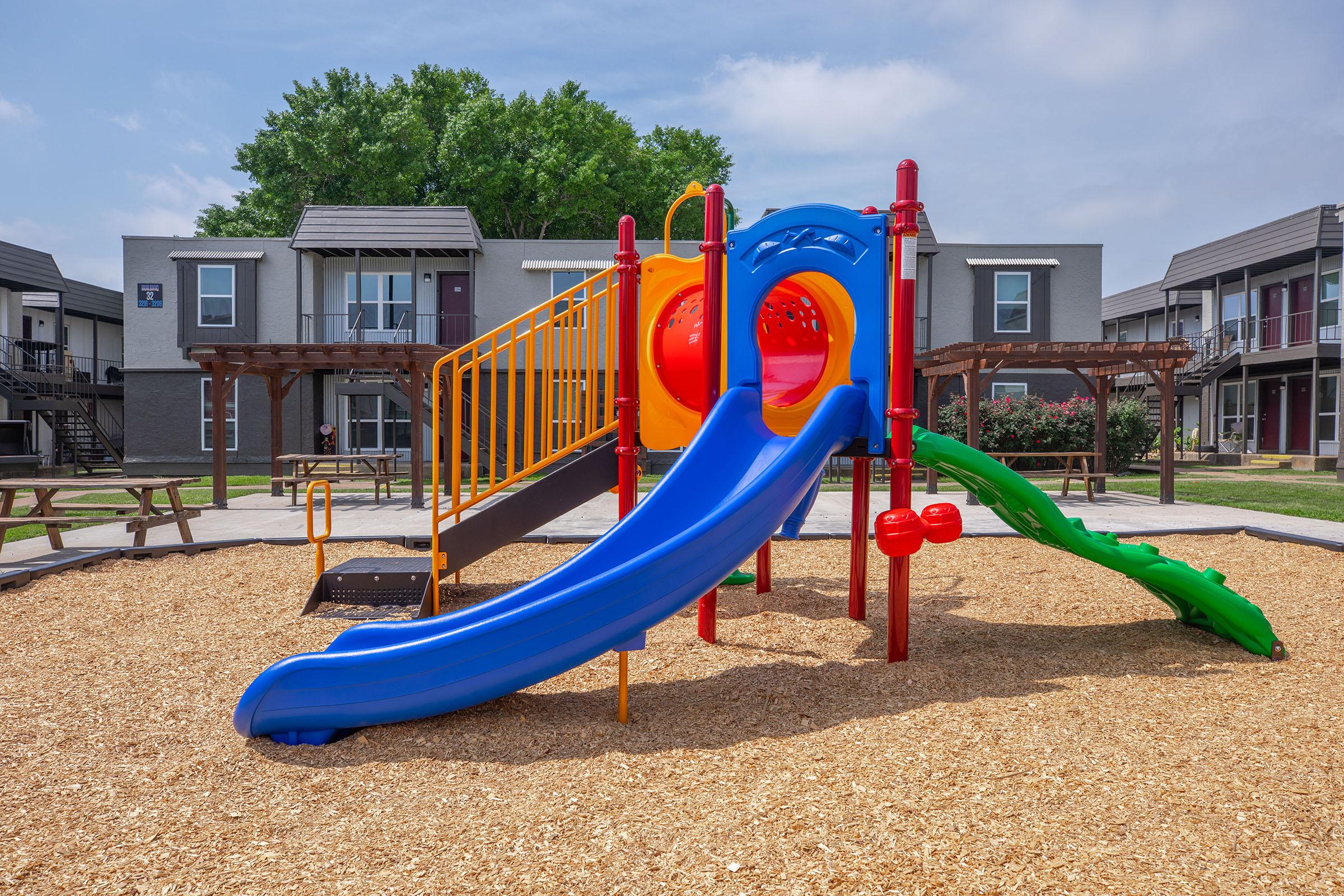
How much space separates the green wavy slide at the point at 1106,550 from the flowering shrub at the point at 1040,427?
15.1 meters

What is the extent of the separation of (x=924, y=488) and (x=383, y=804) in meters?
16.0

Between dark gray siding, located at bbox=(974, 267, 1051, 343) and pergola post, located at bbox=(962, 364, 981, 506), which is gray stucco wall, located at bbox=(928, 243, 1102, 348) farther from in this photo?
pergola post, located at bbox=(962, 364, 981, 506)

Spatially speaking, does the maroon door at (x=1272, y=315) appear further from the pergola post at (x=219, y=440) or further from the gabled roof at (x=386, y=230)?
the pergola post at (x=219, y=440)

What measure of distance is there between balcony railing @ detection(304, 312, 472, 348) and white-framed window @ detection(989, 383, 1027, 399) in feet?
49.2

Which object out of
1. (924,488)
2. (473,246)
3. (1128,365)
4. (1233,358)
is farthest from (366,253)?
(1233,358)

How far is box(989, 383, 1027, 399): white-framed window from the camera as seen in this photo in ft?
76.6

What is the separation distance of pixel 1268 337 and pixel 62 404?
3686 centimetres

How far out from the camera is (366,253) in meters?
23.2

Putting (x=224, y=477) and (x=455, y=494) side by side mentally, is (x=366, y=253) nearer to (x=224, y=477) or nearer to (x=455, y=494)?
(x=224, y=477)

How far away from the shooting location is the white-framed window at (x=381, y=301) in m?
23.3

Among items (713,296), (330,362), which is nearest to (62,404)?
(330,362)

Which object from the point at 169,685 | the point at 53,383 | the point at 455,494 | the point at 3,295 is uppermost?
the point at 3,295

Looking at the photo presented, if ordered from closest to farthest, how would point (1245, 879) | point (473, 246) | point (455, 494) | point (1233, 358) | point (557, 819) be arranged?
point (1245, 879) < point (557, 819) < point (455, 494) < point (473, 246) < point (1233, 358)

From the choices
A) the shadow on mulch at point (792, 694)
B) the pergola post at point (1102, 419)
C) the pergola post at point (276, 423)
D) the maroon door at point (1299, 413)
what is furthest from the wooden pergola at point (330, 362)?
the maroon door at point (1299, 413)
